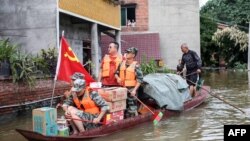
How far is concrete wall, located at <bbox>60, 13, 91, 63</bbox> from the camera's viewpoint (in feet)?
60.4

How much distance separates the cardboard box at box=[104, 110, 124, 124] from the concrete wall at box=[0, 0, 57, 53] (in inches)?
212

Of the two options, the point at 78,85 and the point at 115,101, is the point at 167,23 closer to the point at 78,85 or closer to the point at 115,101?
the point at 115,101

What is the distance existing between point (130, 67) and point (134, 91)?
599 mm

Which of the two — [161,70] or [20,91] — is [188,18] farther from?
[20,91]

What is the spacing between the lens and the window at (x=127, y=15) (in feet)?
101

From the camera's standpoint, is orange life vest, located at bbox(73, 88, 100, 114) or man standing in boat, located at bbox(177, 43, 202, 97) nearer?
orange life vest, located at bbox(73, 88, 100, 114)

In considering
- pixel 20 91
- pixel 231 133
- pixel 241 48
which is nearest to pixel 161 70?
pixel 20 91

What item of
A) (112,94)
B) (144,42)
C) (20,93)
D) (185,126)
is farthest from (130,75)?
(144,42)

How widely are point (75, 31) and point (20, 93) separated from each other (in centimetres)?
808

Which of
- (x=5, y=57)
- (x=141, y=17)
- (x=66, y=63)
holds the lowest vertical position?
(x=66, y=63)

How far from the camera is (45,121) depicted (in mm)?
7715

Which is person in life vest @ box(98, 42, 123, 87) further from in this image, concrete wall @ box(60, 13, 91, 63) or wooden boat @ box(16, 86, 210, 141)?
concrete wall @ box(60, 13, 91, 63)

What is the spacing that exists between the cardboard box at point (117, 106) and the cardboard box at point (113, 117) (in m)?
0.08

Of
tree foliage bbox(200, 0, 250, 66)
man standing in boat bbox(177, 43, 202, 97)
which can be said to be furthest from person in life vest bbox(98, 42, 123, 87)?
tree foliage bbox(200, 0, 250, 66)
